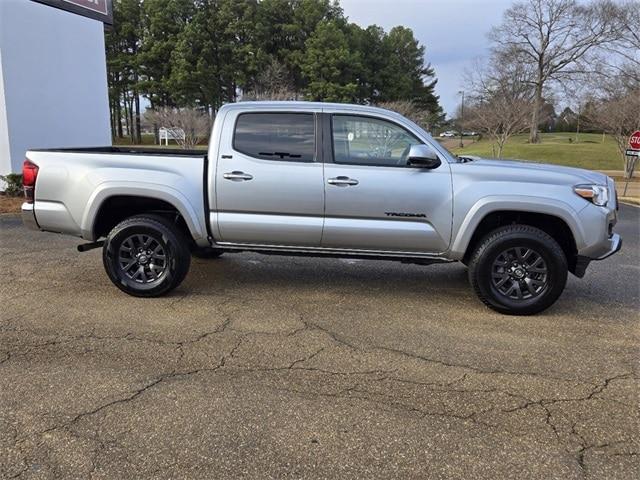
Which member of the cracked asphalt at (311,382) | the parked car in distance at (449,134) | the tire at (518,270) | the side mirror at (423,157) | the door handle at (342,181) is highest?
the parked car in distance at (449,134)

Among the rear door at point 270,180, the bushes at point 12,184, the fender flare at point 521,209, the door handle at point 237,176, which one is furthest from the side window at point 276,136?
the bushes at point 12,184

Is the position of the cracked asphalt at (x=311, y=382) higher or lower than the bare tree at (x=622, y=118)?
lower

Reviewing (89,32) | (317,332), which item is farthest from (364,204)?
(89,32)

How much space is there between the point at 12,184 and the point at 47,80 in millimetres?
2829

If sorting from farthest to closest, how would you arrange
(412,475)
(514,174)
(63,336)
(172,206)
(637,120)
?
(637,120), (172,206), (514,174), (63,336), (412,475)

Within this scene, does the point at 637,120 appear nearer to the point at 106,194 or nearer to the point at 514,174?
the point at 514,174

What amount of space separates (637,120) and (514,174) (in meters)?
26.4

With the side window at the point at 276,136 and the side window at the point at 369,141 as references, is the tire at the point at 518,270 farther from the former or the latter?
the side window at the point at 276,136

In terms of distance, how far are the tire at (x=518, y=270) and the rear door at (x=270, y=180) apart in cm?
155

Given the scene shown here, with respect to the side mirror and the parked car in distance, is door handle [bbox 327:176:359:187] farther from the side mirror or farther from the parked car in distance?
the parked car in distance

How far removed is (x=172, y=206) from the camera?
5180mm

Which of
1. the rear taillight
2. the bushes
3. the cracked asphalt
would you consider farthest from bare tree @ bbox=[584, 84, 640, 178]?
the rear taillight

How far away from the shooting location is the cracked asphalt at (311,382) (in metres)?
2.62

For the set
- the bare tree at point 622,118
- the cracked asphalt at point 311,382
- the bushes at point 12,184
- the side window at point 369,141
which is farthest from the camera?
the bare tree at point 622,118
